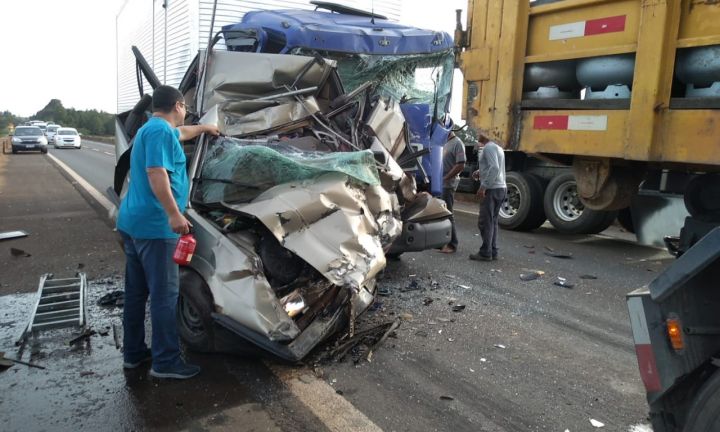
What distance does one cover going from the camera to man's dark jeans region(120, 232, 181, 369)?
326 cm

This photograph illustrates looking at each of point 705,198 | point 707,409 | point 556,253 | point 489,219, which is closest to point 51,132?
point 489,219

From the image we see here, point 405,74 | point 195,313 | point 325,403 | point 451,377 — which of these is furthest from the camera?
point 405,74

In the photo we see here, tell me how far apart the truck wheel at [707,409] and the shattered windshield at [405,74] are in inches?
222

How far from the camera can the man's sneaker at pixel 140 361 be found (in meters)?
3.48

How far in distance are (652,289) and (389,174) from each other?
2.72m

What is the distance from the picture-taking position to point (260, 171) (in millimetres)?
3752

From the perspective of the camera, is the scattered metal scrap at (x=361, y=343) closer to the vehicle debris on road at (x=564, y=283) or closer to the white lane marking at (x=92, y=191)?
the vehicle debris on road at (x=564, y=283)

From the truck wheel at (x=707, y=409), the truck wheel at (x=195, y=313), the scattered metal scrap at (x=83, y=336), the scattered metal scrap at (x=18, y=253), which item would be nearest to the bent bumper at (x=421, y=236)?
the truck wheel at (x=195, y=313)

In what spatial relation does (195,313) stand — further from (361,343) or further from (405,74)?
(405,74)

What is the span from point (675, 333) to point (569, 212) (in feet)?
21.9

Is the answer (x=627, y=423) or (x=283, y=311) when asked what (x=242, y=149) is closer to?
(x=283, y=311)

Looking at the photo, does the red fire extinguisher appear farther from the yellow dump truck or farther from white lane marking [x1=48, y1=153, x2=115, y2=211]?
white lane marking [x1=48, y1=153, x2=115, y2=211]

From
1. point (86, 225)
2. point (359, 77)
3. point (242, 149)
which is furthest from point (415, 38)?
point (86, 225)

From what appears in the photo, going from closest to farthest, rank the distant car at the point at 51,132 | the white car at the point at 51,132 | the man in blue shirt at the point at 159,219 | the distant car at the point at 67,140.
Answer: the man in blue shirt at the point at 159,219
the distant car at the point at 67,140
the white car at the point at 51,132
the distant car at the point at 51,132
